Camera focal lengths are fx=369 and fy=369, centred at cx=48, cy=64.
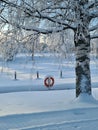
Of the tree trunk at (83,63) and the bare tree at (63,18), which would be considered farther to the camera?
the tree trunk at (83,63)

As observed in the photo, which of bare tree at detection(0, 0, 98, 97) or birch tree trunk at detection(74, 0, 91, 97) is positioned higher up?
bare tree at detection(0, 0, 98, 97)

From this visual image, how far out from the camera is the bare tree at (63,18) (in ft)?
38.4

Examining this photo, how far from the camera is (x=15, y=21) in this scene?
38.7 feet

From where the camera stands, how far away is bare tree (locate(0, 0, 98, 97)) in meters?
11.7

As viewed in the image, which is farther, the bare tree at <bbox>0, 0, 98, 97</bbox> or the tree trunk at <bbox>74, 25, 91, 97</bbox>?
the tree trunk at <bbox>74, 25, 91, 97</bbox>

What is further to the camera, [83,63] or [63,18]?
A: [83,63]

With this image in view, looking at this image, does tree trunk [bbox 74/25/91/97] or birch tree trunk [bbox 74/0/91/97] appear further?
tree trunk [bbox 74/25/91/97]

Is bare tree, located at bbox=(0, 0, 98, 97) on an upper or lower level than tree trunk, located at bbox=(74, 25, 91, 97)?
upper

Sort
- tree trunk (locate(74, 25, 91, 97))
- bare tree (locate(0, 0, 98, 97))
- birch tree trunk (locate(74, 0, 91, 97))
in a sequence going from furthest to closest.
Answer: tree trunk (locate(74, 25, 91, 97)) → birch tree trunk (locate(74, 0, 91, 97)) → bare tree (locate(0, 0, 98, 97))

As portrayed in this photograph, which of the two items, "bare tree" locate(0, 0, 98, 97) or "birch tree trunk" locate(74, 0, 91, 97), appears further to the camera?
"birch tree trunk" locate(74, 0, 91, 97)

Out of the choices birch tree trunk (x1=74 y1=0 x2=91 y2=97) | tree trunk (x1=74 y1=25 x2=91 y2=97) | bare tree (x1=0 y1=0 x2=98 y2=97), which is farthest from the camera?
tree trunk (x1=74 y1=25 x2=91 y2=97)

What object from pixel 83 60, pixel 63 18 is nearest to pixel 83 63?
pixel 83 60

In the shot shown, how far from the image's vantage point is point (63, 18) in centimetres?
1200

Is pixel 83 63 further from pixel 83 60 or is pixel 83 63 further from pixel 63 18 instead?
pixel 63 18
